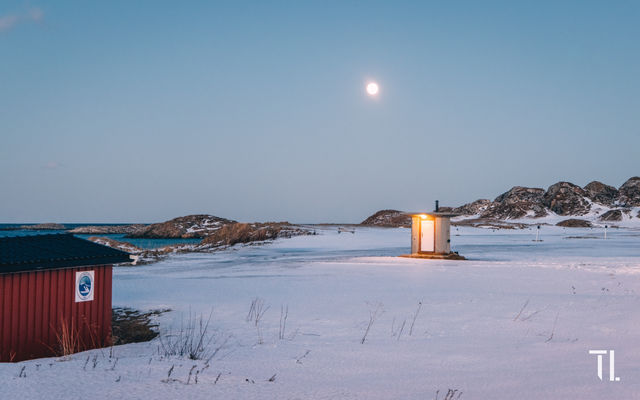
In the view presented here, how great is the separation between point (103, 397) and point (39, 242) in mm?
6315

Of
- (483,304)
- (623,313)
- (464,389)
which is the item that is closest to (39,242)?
(464,389)

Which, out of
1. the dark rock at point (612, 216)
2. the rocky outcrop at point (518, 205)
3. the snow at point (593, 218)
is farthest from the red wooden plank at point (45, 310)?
the rocky outcrop at point (518, 205)

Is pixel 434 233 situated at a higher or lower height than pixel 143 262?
higher

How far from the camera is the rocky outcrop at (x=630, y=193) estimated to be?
376ft

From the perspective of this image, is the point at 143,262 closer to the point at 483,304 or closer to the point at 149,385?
the point at 483,304

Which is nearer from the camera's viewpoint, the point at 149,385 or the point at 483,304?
the point at 149,385

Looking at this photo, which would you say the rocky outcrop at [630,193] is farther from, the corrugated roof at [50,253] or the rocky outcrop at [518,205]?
the corrugated roof at [50,253]

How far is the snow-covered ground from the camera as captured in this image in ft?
19.0

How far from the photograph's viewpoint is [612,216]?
91.1m

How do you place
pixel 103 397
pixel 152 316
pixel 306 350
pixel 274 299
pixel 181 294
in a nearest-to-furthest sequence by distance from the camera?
pixel 103 397, pixel 306 350, pixel 152 316, pixel 274 299, pixel 181 294

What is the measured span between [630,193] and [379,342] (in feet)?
431

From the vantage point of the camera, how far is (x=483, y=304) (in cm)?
1269

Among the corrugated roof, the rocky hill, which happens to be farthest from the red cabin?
the rocky hill

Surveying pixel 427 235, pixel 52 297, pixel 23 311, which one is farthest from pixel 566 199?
pixel 23 311
